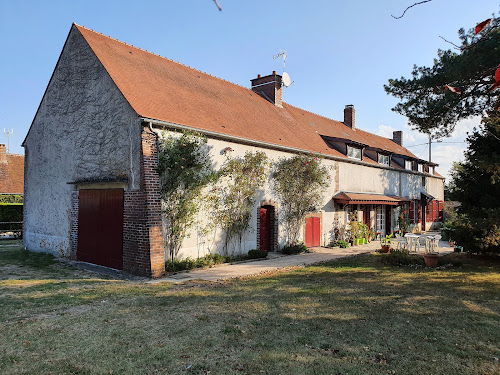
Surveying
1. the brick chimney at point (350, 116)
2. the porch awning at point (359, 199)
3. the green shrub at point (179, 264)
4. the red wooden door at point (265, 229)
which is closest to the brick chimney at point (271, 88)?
the porch awning at point (359, 199)

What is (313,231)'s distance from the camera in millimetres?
16000

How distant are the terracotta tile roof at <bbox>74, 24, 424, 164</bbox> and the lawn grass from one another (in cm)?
517

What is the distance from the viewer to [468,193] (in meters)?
12.1

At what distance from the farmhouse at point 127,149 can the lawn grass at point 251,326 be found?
2205 millimetres

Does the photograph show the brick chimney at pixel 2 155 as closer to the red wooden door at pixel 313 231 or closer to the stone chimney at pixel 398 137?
the red wooden door at pixel 313 231

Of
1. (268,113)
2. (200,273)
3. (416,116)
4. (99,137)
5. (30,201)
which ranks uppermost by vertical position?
(268,113)

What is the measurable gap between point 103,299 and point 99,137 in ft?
19.6

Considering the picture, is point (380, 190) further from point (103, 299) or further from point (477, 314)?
point (103, 299)

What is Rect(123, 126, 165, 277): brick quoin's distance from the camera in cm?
923

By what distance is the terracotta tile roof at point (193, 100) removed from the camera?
1095cm

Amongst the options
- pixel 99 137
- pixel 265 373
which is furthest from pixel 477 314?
pixel 99 137

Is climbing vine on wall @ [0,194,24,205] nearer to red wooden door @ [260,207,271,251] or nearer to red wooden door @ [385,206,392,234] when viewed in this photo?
red wooden door @ [260,207,271,251]

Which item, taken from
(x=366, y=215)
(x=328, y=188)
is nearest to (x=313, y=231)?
(x=328, y=188)

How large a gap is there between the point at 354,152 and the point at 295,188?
644cm
